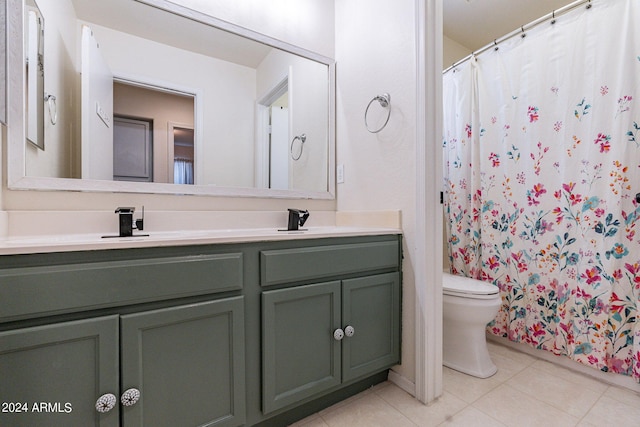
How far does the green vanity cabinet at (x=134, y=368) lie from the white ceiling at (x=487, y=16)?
2.58m

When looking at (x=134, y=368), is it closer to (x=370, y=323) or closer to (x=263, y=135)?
(x=370, y=323)

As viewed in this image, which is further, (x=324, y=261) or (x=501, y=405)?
(x=501, y=405)

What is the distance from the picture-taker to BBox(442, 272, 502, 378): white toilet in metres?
1.58

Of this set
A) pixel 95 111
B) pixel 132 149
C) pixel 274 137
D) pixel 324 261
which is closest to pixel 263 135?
pixel 274 137

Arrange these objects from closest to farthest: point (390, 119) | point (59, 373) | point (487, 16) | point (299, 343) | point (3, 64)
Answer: point (59, 373) → point (3, 64) → point (299, 343) → point (390, 119) → point (487, 16)

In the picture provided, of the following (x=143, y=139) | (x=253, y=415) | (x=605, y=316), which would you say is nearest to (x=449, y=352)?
(x=605, y=316)

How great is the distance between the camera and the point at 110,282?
0.81m

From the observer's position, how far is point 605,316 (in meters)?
1.49

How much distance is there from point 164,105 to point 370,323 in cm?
145

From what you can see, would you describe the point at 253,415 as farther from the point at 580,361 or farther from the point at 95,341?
the point at 580,361

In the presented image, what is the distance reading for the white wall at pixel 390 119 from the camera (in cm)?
141

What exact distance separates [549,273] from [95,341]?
2.21 meters

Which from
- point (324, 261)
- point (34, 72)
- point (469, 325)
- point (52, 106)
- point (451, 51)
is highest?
point (451, 51)

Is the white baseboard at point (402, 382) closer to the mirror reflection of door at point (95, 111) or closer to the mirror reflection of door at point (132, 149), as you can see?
the mirror reflection of door at point (132, 149)
